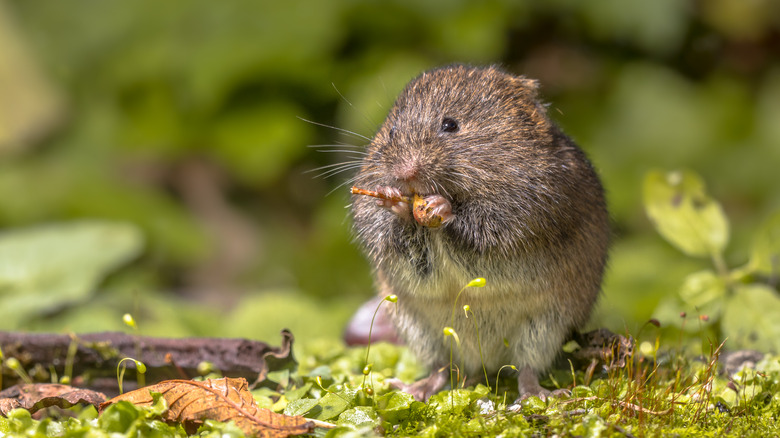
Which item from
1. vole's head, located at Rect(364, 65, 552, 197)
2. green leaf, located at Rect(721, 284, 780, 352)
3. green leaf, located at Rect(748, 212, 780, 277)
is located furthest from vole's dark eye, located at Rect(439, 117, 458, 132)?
green leaf, located at Rect(748, 212, 780, 277)

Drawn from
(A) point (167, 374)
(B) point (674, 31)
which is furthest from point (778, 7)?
(A) point (167, 374)

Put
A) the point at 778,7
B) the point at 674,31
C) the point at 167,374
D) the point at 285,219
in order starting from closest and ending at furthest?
the point at 167,374, the point at 674,31, the point at 778,7, the point at 285,219

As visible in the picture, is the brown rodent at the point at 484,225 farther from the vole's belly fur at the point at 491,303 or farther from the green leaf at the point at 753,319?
the green leaf at the point at 753,319

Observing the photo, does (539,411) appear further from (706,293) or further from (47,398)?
(47,398)

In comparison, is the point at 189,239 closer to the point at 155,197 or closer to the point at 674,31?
the point at 155,197

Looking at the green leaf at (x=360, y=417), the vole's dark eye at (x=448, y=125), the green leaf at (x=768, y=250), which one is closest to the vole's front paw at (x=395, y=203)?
the vole's dark eye at (x=448, y=125)
